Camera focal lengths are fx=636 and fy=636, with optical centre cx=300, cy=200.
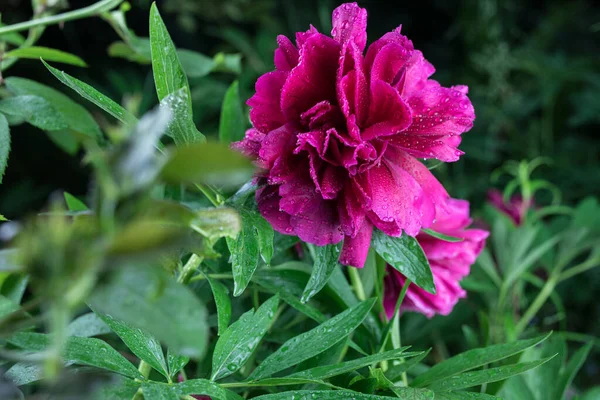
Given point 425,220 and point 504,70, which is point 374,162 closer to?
point 425,220

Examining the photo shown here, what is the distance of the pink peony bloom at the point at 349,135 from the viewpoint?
23 cm

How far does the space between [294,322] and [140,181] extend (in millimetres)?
211

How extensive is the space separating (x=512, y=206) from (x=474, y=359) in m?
0.39

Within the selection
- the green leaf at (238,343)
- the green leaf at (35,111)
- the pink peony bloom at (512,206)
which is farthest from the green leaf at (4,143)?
the pink peony bloom at (512,206)

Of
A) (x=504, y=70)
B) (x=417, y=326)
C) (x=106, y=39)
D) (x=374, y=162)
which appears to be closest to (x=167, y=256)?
(x=374, y=162)

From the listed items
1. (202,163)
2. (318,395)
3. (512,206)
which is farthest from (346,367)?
(512,206)

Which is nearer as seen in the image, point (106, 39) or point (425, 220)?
point (425, 220)

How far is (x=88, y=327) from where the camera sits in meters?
0.30

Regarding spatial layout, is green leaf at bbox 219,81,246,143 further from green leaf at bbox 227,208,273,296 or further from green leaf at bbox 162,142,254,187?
green leaf at bbox 162,142,254,187

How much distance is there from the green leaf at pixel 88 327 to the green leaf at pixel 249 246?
3.9 inches

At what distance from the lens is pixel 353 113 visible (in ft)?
0.78

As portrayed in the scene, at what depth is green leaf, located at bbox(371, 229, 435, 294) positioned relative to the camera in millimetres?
250

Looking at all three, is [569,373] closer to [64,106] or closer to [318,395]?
[318,395]

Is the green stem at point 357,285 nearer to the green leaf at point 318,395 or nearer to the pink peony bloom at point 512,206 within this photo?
the green leaf at point 318,395
